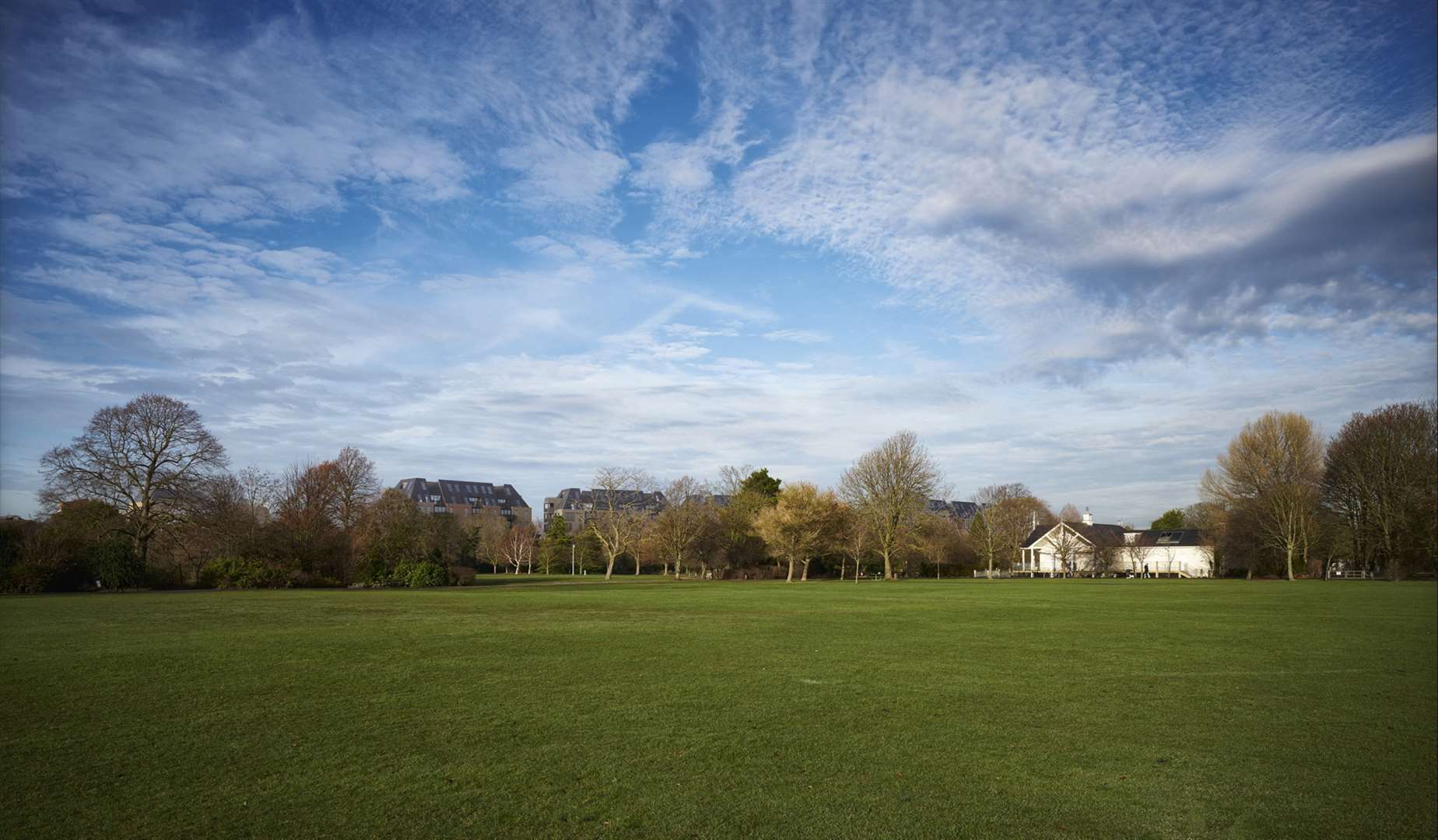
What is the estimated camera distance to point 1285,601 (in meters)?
33.9

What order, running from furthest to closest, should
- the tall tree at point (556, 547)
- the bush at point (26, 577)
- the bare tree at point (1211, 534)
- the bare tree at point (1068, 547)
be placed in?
the bare tree at point (1068, 547), the tall tree at point (556, 547), the bare tree at point (1211, 534), the bush at point (26, 577)

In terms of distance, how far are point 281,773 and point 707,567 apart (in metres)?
69.1

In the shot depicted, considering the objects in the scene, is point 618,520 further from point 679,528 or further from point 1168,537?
point 1168,537

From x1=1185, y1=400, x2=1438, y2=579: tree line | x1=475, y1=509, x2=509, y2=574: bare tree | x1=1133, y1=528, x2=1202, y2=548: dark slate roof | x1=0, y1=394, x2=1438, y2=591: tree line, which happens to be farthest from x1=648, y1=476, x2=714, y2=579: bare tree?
x1=1133, y1=528, x2=1202, y2=548: dark slate roof

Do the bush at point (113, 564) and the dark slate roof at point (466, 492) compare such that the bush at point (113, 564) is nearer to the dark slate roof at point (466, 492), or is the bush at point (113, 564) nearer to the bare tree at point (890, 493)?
the bare tree at point (890, 493)

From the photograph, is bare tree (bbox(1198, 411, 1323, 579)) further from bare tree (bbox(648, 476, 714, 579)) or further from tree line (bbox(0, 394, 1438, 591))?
bare tree (bbox(648, 476, 714, 579))

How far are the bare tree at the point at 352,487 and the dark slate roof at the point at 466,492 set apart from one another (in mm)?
78594

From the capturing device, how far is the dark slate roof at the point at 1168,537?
99875mm

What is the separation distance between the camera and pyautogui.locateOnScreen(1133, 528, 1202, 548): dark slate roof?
99.9 m

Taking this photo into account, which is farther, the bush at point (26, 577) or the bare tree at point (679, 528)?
the bare tree at point (679, 528)

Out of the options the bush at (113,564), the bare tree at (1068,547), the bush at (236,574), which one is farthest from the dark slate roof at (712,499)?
the bare tree at (1068,547)

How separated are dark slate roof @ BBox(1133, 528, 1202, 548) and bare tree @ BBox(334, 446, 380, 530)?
3610 inches

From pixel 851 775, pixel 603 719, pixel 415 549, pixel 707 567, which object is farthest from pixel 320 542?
pixel 851 775

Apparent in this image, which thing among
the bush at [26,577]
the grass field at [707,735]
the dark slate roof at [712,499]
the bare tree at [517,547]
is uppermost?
the dark slate roof at [712,499]
